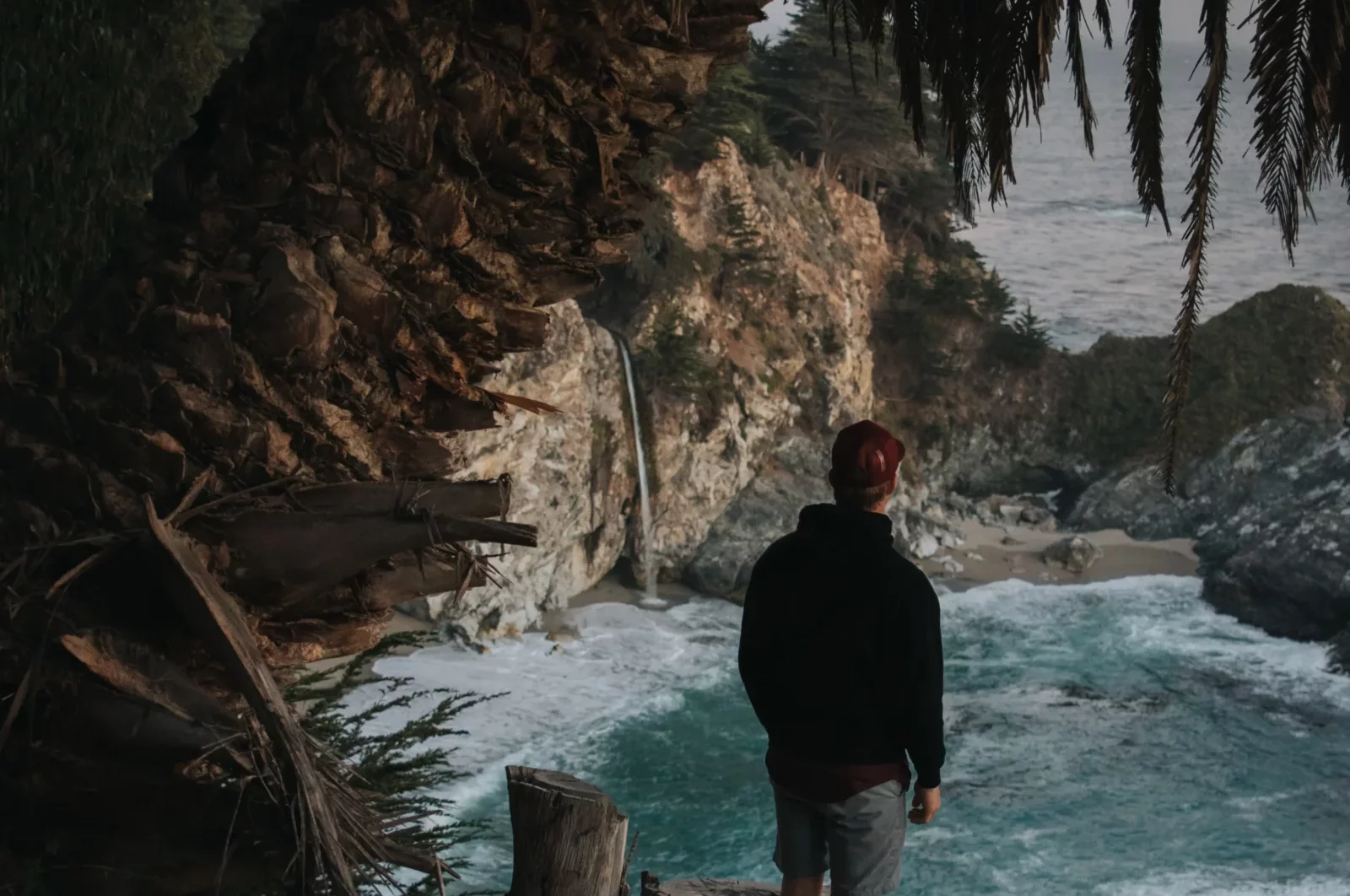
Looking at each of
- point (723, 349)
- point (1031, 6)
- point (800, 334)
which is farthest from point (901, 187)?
point (1031, 6)

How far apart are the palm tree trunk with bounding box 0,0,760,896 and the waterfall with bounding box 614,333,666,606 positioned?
11689mm

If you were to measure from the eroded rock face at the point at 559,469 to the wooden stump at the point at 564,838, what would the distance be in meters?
9.04

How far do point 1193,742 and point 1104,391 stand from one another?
8963 mm

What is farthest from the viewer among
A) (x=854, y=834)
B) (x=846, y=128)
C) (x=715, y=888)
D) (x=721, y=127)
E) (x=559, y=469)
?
(x=846, y=128)

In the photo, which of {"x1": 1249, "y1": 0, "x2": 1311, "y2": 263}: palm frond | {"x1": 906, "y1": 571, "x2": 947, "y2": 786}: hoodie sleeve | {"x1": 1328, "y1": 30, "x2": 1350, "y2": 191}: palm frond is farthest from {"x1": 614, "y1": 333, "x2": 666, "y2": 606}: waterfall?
{"x1": 906, "y1": 571, "x2": 947, "y2": 786}: hoodie sleeve

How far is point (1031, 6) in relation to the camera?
8.15ft

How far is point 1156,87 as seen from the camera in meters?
2.70

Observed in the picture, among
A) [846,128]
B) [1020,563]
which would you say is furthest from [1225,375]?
[846,128]

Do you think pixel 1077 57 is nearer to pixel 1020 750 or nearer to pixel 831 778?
pixel 831 778

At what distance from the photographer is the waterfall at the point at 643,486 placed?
14.0 metres

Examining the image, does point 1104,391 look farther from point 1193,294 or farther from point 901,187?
point 1193,294

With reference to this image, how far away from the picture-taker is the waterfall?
13977 mm

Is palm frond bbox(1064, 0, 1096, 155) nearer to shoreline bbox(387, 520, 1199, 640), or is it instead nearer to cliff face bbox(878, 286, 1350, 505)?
shoreline bbox(387, 520, 1199, 640)

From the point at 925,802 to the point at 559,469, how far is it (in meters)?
10.8
